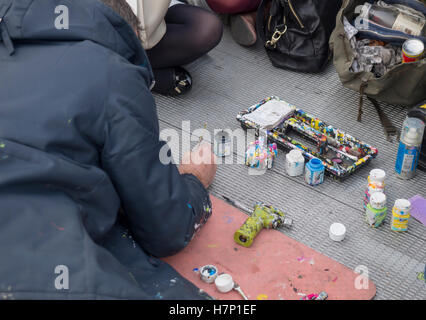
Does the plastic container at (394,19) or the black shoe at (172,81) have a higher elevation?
the plastic container at (394,19)

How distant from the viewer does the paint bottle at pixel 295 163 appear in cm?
201

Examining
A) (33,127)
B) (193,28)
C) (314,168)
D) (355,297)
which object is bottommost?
(355,297)

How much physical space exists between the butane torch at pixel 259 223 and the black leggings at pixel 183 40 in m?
0.87

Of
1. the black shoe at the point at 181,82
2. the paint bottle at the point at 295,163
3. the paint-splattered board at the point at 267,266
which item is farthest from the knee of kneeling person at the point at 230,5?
the paint-splattered board at the point at 267,266

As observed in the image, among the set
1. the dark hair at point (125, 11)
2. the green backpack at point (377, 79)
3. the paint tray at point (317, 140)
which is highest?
the dark hair at point (125, 11)

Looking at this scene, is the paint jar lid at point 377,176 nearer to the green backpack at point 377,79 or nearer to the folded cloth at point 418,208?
the folded cloth at point 418,208

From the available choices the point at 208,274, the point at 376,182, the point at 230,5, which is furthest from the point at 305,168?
the point at 230,5

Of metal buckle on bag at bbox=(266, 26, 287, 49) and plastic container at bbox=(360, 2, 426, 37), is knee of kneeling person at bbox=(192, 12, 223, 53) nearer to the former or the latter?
metal buckle on bag at bbox=(266, 26, 287, 49)

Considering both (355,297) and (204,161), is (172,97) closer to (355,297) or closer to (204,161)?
(204,161)

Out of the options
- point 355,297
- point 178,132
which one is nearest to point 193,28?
point 178,132

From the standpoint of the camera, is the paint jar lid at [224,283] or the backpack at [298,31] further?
the backpack at [298,31]

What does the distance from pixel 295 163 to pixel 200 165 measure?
1.24 feet

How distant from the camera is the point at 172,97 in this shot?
2.48m
